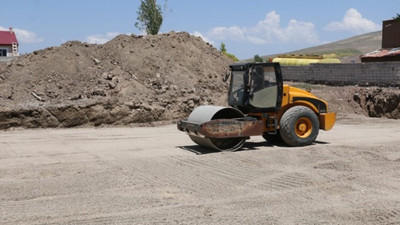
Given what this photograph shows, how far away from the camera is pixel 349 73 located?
21.5 meters

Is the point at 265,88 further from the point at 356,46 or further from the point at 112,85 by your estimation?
the point at 356,46

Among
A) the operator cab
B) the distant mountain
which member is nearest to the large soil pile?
the operator cab

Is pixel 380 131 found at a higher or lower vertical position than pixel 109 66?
lower

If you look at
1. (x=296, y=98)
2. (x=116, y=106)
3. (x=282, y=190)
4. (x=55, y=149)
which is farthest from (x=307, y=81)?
(x=282, y=190)

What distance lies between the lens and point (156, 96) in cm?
1844

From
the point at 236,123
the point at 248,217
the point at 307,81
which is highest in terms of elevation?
the point at 307,81

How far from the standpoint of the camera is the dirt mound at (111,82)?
16328 mm

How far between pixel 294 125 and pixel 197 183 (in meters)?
3.91

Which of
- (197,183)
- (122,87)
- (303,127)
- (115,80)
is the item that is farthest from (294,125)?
(115,80)

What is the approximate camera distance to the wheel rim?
11102mm

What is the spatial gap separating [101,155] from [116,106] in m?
6.37

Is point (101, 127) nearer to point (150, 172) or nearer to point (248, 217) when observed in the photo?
point (150, 172)

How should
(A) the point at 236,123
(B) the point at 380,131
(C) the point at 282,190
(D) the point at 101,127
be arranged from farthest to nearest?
(D) the point at 101,127 < (B) the point at 380,131 < (A) the point at 236,123 < (C) the point at 282,190

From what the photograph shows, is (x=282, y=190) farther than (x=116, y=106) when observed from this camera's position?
No
